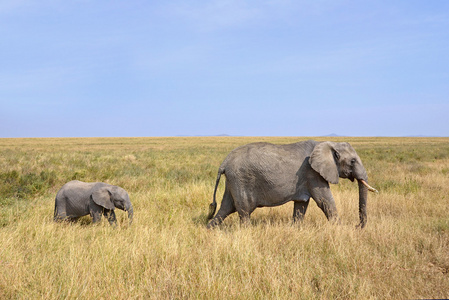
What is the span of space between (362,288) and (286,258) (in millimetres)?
1132

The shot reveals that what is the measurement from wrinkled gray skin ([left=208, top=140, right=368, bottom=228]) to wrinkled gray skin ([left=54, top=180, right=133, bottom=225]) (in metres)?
2.23

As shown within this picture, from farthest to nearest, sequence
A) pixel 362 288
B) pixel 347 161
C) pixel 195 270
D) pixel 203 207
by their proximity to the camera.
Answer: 1. pixel 203 207
2. pixel 347 161
3. pixel 195 270
4. pixel 362 288

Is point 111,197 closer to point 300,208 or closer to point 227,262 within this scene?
point 227,262

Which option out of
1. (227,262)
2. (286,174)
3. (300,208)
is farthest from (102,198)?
(300,208)

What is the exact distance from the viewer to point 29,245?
4594 millimetres

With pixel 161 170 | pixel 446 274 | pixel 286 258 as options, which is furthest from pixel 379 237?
pixel 161 170

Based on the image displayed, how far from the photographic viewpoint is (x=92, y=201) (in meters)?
6.12

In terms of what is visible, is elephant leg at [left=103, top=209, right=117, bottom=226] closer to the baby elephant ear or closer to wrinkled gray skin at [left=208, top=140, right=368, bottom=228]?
the baby elephant ear

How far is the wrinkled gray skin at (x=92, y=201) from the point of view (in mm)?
6027

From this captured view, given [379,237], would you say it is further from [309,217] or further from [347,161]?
[309,217]

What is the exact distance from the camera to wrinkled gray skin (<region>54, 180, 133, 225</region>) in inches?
237

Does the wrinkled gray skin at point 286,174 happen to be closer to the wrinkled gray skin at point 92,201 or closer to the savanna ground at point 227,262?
the savanna ground at point 227,262

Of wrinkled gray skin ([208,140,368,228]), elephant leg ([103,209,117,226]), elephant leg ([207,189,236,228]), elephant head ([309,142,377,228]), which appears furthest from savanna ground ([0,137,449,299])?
elephant head ([309,142,377,228])

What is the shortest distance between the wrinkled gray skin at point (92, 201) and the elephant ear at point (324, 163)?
149 inches
